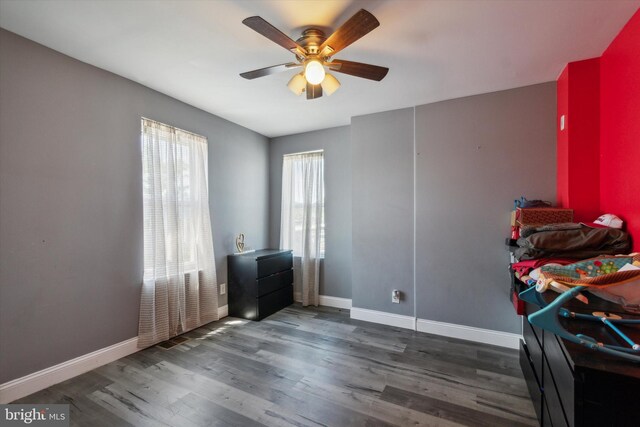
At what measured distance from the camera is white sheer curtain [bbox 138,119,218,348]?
8.28ft

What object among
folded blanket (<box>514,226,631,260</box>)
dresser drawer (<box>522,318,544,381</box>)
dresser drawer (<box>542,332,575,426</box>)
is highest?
folded blanket (<box>514,226,631,260</box>)

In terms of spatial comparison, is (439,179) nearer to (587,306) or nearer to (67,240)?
(587,306)

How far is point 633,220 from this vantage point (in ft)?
5.23

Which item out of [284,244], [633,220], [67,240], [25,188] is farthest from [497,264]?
[25,188]

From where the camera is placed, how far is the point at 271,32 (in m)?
1.46

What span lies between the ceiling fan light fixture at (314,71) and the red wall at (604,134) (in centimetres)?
187

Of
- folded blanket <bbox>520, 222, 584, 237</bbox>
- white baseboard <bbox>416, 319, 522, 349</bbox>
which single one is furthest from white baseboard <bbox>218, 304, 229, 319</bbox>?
folded blanket <bbox>520, 222, 584, 237</bbox>

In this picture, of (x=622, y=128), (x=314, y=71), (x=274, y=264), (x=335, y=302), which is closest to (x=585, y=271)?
(x=622, y=128)

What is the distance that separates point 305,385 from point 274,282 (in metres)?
1.62

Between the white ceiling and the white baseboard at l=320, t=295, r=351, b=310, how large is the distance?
2612mm

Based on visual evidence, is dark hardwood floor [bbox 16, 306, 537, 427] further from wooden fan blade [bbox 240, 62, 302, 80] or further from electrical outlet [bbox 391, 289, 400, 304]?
wooden fan blade [bbox 240, 62, 302, 80]

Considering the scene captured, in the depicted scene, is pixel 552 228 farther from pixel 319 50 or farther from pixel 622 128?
pixel 319 50

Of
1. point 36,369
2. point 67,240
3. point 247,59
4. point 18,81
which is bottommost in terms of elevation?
point 36,369

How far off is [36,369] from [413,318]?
10.6ft
